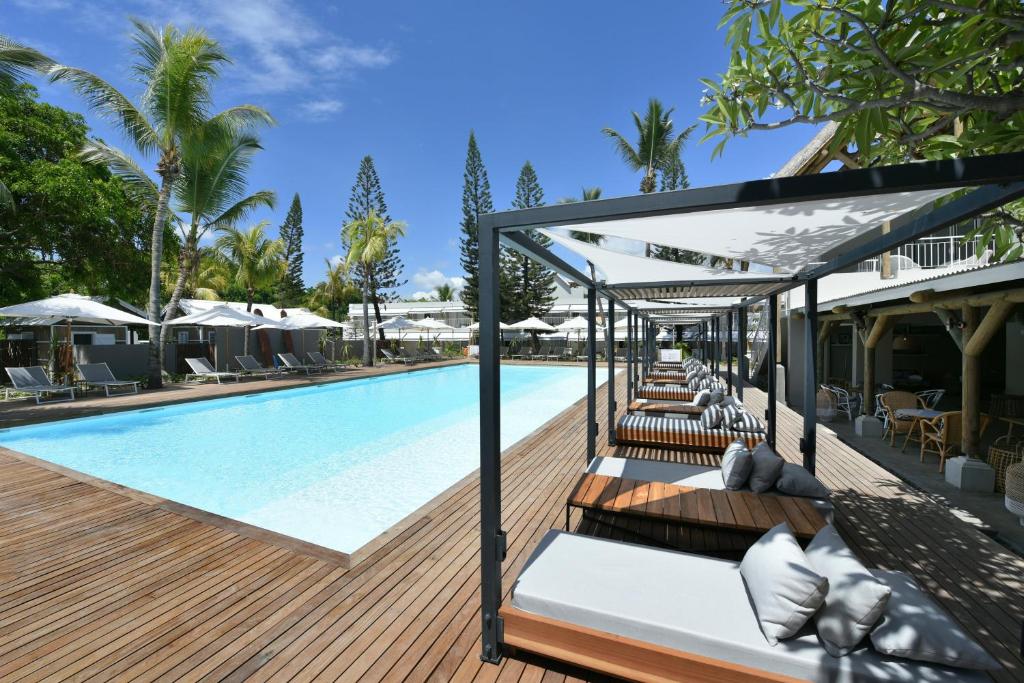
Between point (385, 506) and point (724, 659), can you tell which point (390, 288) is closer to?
point (385, 506)

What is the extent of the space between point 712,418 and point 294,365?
13.9 meters

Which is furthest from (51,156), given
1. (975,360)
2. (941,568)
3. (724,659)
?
(975,360)

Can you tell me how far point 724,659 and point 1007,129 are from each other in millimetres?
2342

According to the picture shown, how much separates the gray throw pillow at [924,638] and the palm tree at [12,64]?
1249cm

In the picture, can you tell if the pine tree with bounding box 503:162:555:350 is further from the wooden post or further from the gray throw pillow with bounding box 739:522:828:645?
the gray throw pillow with bounding box 739:522:828:645

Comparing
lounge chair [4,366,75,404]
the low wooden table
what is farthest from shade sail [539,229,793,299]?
lounge chair [4,366,75,404]

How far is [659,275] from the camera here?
4.57 m

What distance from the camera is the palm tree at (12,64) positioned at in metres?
7.98

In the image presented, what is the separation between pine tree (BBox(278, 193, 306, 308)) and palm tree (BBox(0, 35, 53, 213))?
92.8 feet

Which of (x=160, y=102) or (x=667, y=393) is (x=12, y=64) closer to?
(x=160, y=102)

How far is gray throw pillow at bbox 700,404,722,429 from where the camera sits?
5.20 m

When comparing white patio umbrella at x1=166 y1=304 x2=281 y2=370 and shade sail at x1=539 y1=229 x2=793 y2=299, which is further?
white patio umbrella at x1=166 y1=304 x2=281 y2=370

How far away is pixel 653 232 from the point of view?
2629 mm

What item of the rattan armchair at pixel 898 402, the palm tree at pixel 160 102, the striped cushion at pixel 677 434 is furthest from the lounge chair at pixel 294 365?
the rattan armchair at pixel 898 402
